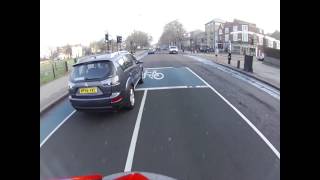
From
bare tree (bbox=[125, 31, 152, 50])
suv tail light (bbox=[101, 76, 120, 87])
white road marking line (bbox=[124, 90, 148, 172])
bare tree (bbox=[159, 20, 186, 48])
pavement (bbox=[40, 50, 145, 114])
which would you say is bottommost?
white road marking line (bbox=[124, 90, 148, 172])

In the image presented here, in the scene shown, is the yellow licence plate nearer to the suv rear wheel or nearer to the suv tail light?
the suv tail light

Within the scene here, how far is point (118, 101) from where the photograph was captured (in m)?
7.16

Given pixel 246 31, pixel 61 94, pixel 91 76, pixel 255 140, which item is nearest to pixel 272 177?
pixel 255 140

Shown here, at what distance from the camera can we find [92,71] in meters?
7.22

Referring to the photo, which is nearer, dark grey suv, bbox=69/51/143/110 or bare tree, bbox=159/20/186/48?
dark grey suv, bbox=69/51/143/110

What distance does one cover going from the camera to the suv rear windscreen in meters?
7.16

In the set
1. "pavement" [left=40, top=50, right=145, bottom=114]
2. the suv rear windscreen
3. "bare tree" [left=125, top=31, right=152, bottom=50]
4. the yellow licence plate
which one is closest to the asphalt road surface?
"pavement" [left=40, top=50, right=145, bottom=114]

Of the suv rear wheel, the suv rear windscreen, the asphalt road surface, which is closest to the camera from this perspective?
the asphalt road surface

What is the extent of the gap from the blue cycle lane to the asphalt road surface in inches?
1.0

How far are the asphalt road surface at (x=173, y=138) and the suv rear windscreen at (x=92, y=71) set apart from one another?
3.63ft

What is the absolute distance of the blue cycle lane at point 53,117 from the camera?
23.2 feet
